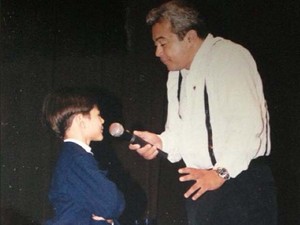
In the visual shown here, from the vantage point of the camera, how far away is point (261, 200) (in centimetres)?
112

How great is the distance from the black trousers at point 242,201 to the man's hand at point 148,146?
6.9 inches

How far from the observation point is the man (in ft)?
3.51

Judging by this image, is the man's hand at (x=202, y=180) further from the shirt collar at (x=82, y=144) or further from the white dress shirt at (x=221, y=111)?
the shirt collar at (x=82, y=144)

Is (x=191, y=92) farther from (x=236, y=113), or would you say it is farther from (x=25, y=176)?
(x=25, y=176)

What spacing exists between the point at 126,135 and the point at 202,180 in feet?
0.73

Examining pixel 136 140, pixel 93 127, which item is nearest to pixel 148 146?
pixel 136 140

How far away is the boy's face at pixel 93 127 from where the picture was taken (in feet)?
3.51

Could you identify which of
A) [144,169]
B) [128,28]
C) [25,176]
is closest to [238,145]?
[144,169]

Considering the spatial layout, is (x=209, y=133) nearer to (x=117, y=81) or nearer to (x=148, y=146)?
(x=148, y=146)

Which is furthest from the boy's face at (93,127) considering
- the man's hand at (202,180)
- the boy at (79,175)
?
the man's hand at (202,180)

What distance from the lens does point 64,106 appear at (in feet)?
3.52

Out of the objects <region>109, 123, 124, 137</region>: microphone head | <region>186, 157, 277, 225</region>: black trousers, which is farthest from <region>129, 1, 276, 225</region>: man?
<region>109, 123, 124, 137</region>: microphone head

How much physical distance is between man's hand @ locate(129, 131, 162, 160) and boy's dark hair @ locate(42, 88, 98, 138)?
0.15 m

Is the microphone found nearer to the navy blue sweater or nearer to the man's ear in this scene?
the navy blue sweater
